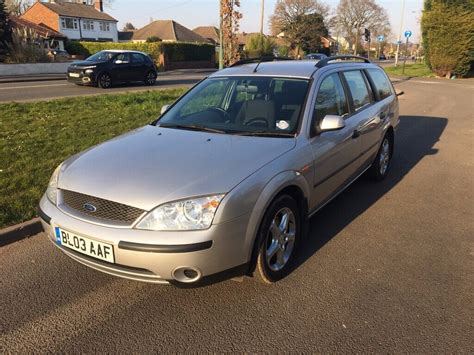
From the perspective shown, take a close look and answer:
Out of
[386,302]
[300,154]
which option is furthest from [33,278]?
[386,302]

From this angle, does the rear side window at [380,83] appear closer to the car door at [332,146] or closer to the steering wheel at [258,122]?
the car door at [332,146]

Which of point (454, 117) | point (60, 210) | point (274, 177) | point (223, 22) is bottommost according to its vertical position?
point (454, 117)

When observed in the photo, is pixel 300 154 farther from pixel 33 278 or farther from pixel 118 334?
pixel 33 278

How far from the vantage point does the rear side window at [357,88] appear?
484 cm

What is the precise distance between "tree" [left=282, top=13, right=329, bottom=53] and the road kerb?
60.9 m

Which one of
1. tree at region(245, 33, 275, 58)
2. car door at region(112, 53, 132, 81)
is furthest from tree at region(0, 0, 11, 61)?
tree at region(245, 33, 275, 58)

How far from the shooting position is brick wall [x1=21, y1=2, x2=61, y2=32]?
57875mm

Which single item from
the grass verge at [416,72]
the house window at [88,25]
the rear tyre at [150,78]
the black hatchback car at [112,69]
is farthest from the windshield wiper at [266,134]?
the house window at [88,25]

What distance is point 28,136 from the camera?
7.69 m

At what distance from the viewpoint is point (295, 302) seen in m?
3.16

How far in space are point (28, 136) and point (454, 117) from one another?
10.8m

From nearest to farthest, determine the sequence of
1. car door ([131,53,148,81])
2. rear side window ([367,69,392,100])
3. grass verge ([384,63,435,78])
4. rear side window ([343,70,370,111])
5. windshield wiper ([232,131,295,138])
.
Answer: windshield wiper ([232,131,295,138]) < rear side window ([343,70,370,111]) < rear side window ([367,69,392,100]) < car door ([131,53,148,81]) < grass verge ([384,63,435,78])

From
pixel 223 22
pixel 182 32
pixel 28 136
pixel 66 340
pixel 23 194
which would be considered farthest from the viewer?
pixel 182 32

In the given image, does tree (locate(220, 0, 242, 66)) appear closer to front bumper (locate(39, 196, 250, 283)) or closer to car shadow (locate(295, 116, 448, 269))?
car shadow (locate(295, 116, 448, 269))
